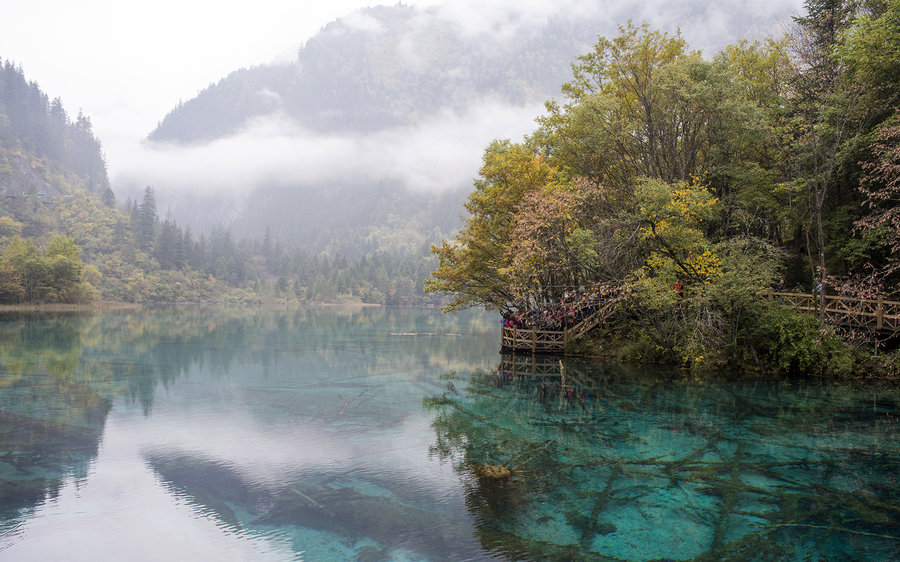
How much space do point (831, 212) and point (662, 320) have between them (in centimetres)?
952

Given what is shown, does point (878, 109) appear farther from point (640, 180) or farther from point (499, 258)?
point (499, 258)

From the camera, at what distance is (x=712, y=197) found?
26594 millimetres

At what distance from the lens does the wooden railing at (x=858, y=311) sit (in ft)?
72.2

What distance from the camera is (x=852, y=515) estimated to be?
893 cm

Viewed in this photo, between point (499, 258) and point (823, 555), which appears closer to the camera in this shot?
point (823, 555)

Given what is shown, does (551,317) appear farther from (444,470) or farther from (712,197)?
(444,470)

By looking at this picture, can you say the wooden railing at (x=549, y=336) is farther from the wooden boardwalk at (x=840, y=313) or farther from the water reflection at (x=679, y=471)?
the water reflection at (x=679, y=471)

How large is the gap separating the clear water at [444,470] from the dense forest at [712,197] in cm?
395

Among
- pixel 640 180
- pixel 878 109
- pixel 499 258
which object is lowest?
pixel 499 258

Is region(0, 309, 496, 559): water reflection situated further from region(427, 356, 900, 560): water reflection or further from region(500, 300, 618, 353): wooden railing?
region(500, 300, 618, 353): wooden railing

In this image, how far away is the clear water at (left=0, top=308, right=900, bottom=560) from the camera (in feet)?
26.6

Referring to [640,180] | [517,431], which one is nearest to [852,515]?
[517,431]

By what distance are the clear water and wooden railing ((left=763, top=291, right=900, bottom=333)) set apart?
3731 millimetres

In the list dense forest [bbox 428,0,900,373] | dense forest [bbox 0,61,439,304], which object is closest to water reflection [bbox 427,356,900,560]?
dense forest [bbox 428,0,900,373]
